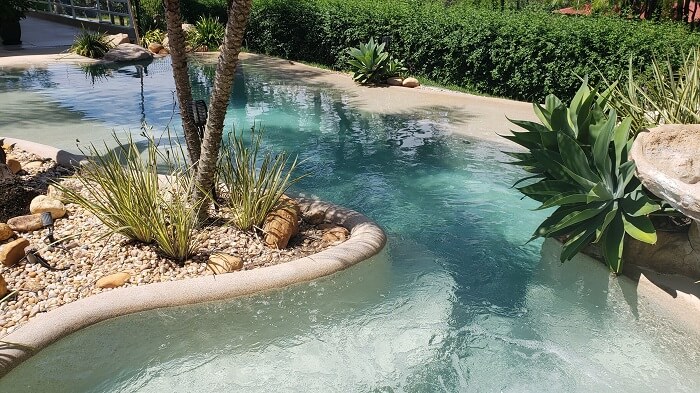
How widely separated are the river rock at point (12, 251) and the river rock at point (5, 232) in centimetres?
24

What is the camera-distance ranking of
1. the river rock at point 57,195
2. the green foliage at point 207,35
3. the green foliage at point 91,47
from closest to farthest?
the river rock at point 57,195
the green foliage at point 91,47
the green foliage at point 207,35

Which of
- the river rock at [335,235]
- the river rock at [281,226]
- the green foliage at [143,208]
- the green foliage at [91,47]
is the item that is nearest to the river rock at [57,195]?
the green foliage at [143,208]

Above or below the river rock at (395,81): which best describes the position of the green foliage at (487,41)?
above

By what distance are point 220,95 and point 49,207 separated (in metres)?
1.99

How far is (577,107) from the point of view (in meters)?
5.13

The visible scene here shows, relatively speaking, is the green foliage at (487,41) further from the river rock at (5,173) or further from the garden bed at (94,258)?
the river rock at (5,173)

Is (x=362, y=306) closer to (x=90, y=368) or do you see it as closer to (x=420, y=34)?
(x=90, y=368)

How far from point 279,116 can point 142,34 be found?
9.81 meters

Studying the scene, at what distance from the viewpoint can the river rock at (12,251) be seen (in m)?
4.58

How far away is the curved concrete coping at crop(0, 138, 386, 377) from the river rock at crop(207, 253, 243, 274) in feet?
0.43

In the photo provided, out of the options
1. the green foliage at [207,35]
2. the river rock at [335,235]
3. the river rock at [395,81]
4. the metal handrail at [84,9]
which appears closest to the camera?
the river rock at [335,235]

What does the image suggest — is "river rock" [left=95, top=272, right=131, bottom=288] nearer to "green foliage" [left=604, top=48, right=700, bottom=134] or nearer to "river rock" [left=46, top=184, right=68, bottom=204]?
"river rock" [left=46, top=184, right=68, bottom=204]

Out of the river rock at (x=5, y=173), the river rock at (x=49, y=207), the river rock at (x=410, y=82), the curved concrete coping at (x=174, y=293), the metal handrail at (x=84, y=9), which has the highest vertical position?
the metal handrail at (x=84, y=9)

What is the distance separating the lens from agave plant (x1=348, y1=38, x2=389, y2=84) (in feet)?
39.7
